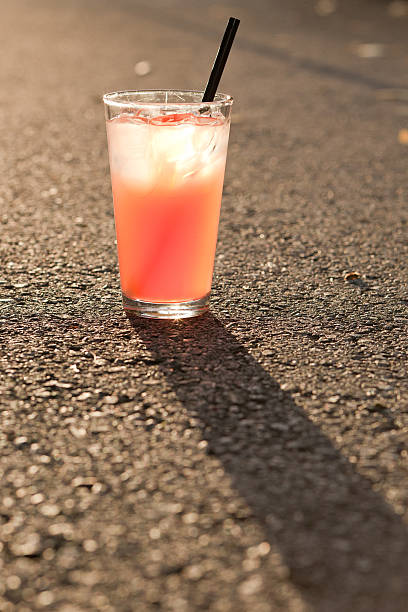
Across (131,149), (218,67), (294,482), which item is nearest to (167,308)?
(131,149)

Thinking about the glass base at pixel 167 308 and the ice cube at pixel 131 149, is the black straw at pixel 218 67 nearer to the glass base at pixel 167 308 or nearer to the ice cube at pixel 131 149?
the ice cube at pixel 131 149

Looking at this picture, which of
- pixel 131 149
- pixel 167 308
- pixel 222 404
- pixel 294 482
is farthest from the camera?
pixel 167 308

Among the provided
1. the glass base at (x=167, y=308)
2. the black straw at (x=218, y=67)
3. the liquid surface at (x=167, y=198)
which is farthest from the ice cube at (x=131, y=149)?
the glass base at (x=167, y=308)

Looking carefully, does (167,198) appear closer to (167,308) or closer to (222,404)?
(167,308)

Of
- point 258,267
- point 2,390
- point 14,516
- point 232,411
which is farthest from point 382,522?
point 258,267

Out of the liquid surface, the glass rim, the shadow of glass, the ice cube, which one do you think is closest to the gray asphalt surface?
the shadow of glass

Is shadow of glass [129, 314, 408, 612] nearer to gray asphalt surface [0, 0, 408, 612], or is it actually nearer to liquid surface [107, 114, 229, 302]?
gray asphalt surface [0, 0, 408, 612]

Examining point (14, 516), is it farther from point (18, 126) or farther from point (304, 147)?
point (18, 126)
